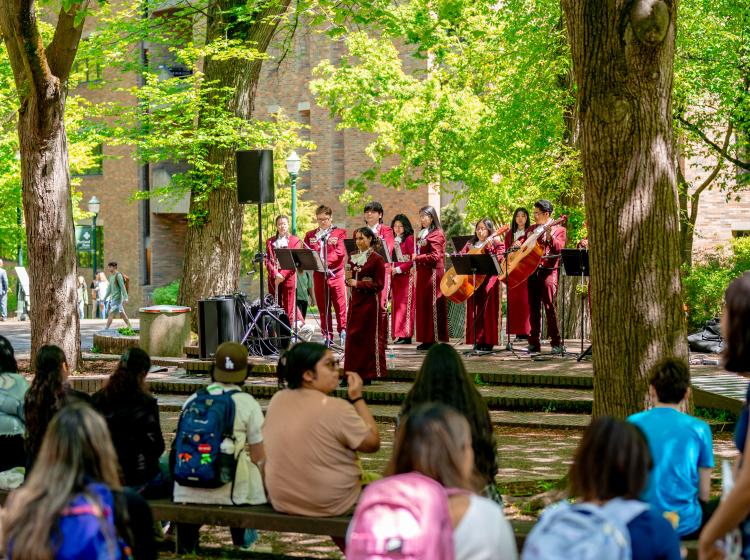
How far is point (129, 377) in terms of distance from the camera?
7.38 meters

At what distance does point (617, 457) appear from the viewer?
13.6 feet

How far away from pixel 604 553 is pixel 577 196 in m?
16.1

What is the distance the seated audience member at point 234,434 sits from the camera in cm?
707

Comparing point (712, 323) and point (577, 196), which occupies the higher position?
point (577, 196)

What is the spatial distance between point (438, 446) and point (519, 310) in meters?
13.5

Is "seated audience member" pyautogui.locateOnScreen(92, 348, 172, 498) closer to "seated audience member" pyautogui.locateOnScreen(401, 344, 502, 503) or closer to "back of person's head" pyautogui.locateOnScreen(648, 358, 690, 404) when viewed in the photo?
"seated audience member" pyautogui.locateOnScreen(401, 344, 502, 503)

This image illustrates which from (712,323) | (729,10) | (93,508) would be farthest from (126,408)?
(729,10)

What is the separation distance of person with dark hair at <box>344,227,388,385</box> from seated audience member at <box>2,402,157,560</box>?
9408mm

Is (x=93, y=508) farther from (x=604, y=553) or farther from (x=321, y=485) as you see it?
(x=321, y=485)

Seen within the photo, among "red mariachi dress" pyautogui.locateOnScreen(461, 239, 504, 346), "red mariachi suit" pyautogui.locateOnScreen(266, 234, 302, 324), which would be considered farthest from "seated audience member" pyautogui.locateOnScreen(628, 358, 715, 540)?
"red mariachi suit" pyautogui.locateOnScreen(266, 234, 302, 324)

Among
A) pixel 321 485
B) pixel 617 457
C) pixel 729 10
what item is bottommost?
pixel 321 485

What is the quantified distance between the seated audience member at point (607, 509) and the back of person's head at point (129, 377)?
3.70 meters

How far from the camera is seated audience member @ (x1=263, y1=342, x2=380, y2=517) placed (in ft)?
21.7

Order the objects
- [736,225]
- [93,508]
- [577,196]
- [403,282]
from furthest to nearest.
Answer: [736,225]
[577,196]
[403,282]
[93,508]
